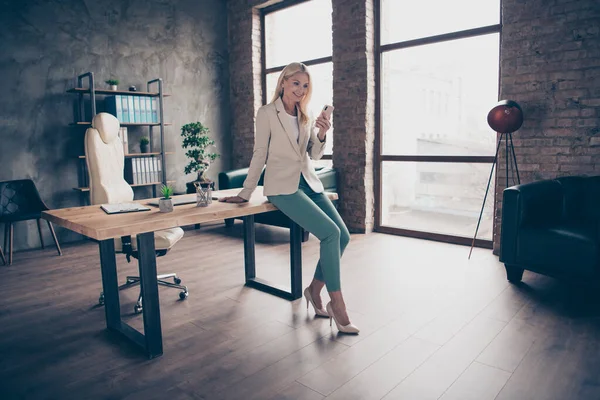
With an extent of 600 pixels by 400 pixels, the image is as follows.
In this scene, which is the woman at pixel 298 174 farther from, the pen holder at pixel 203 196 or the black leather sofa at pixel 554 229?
the black leather sofa at pixel 554 229

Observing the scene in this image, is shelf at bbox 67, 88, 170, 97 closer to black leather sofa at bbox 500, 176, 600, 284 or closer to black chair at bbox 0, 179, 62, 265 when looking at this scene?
black chair at bbox 0, 179, 62, 265

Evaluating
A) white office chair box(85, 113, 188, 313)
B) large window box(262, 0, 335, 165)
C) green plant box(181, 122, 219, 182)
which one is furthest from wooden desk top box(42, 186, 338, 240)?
green plant box(181, 122, 219, 182)

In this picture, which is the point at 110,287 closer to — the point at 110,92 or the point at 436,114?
the point at 110,92

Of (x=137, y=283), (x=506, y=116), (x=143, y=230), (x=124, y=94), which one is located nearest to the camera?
(x=143, y=230)

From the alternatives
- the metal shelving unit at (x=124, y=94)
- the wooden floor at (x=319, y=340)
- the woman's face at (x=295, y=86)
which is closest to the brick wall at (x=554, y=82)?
the wooden floor at (x=319, y=340)

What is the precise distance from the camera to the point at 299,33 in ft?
20.3

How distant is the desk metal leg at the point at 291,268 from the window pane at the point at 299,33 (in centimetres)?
323

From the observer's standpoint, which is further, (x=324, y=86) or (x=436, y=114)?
(x=324, y=86)

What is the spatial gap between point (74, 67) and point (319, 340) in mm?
A: 4412

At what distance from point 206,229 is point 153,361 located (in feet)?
11.2

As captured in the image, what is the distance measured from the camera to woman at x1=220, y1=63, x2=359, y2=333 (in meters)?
2.59

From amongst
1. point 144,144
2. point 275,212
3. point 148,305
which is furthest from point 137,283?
point 144,144

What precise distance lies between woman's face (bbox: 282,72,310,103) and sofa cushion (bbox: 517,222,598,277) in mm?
1867

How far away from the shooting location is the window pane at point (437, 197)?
4.61 m
